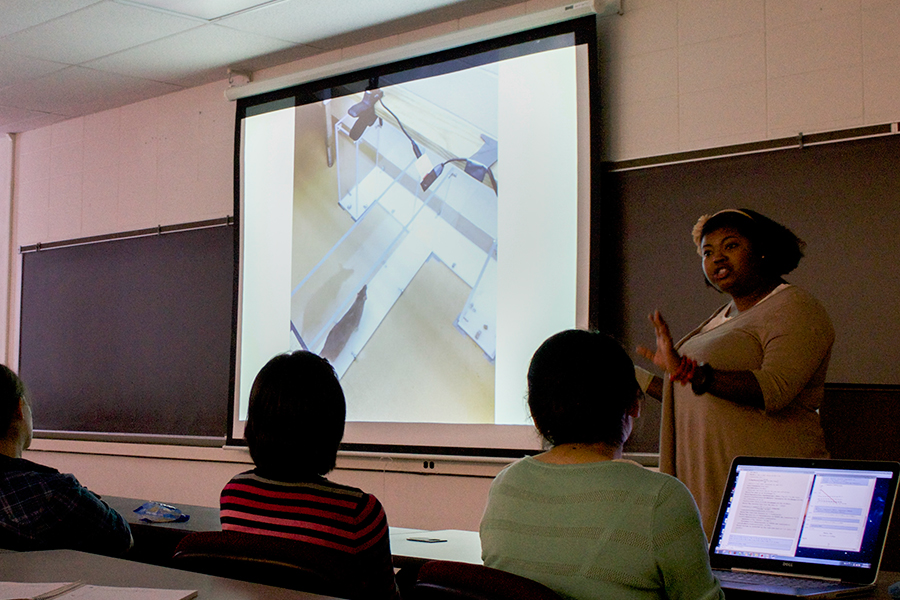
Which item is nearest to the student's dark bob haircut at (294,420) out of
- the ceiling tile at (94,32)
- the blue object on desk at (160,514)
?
the blue object on desk at (160,514)

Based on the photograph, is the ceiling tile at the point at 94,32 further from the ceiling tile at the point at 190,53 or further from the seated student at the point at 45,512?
the seated student at the point at 45,512

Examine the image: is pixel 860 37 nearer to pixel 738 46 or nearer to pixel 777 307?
pixel 738 46

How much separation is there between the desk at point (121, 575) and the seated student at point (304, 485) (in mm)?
231

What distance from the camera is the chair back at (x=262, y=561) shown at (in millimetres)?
1281

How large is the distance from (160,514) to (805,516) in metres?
1.77

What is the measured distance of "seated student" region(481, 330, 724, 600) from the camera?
1199 mm

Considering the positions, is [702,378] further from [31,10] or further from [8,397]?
[31,10]

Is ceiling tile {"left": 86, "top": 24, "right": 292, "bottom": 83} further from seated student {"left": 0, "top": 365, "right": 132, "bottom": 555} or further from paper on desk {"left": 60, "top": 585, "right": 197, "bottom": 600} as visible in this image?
paper on desk {"left": 60, "top": 585, "right": 197, "bottom": 600}

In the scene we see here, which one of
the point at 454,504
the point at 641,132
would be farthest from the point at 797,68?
the point at 454,504

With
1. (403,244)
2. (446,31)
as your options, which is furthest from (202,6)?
(403,244)

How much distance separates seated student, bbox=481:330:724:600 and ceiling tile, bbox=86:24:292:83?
3.23m

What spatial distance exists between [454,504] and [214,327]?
171cm

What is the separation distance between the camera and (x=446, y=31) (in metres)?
3.93

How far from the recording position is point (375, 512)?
5.09 ft
